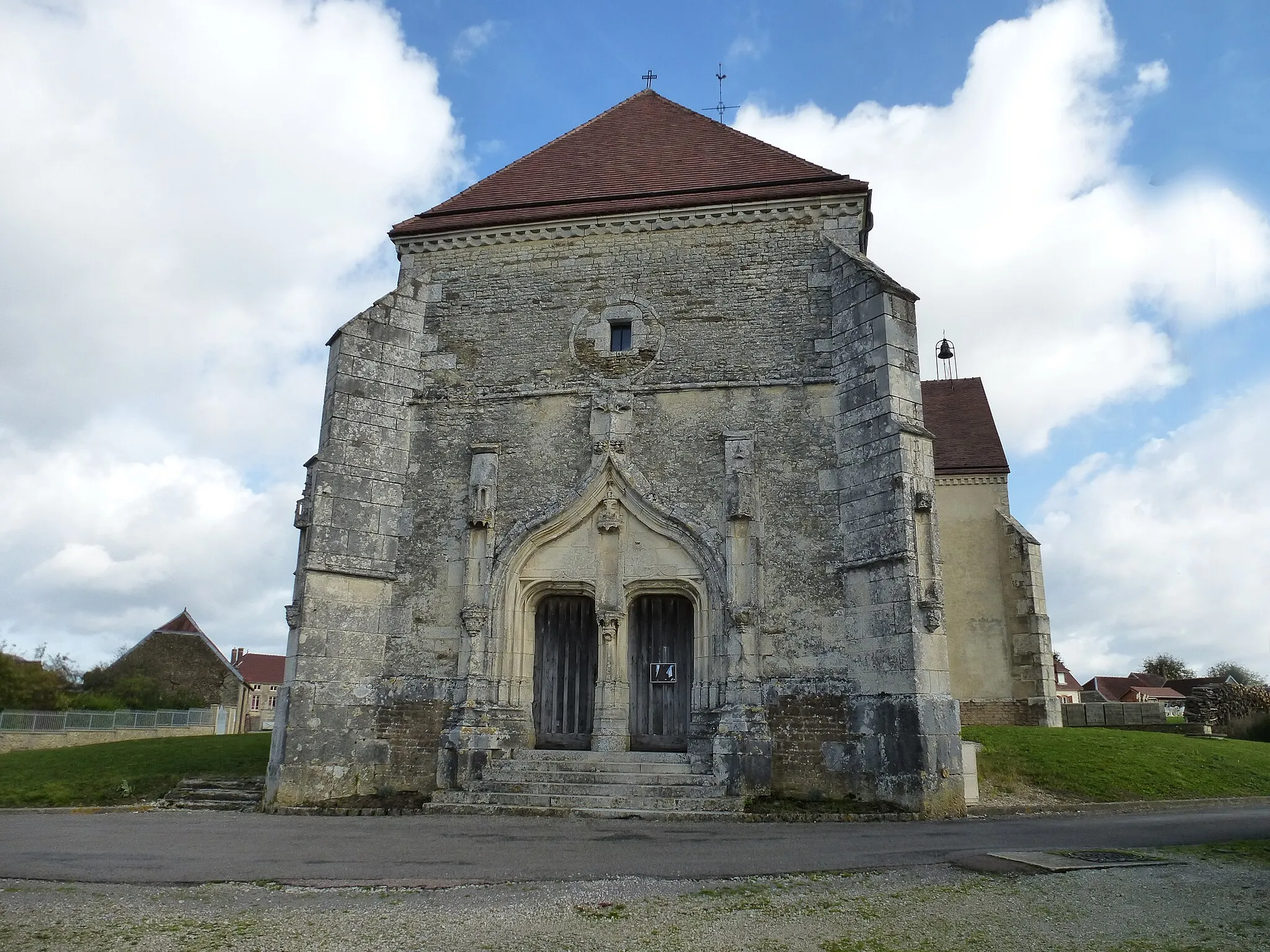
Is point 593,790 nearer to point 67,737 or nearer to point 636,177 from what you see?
point 636,177

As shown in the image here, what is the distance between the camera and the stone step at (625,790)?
10695 millimetres

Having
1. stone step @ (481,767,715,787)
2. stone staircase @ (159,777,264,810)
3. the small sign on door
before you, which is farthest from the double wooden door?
stone staircase @ (159,777,264,810)

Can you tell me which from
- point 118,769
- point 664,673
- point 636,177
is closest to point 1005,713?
point 664,673

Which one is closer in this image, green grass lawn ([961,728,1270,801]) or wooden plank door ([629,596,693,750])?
green grass lawn ([961,728,1270,801])

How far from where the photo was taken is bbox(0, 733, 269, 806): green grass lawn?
39.4ft

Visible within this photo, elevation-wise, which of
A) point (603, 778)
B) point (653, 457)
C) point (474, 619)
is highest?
point (653, 457)

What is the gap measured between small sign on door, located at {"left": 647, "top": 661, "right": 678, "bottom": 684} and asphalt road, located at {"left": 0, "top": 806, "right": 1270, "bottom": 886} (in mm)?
3017

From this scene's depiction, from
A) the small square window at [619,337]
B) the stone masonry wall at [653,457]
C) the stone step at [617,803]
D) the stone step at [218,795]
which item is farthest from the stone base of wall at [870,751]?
the stone step at [218,795]

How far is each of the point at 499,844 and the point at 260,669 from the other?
55.4 m

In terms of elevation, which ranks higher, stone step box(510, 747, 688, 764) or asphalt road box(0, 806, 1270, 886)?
stone step box(510, 747, 688, 764)

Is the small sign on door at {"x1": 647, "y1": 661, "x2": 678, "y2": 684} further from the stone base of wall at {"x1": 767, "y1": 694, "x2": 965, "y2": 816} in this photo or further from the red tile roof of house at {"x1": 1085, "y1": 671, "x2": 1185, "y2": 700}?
the red tile roof of house at {"x1": 1085, "y1": 671, "x2": 1185, "y2": 700}

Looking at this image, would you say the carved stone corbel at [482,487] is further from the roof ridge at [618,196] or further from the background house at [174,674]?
the background house at [174,674]

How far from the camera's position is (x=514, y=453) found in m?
13.3

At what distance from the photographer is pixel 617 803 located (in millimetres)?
10391
